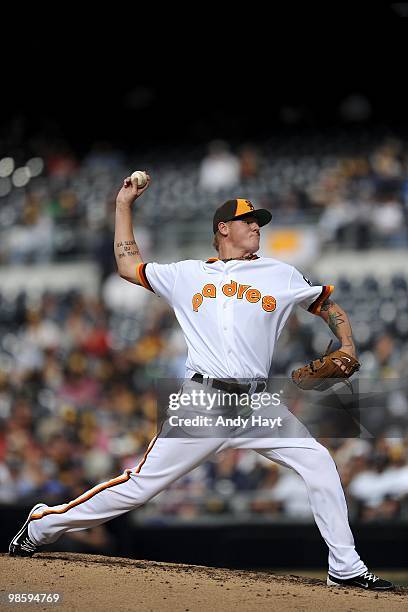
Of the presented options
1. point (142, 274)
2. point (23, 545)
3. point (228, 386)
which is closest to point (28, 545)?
point (23, 545)

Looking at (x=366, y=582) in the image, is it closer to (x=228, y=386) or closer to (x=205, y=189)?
(x=228, y=386)

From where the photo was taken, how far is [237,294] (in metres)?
3.87

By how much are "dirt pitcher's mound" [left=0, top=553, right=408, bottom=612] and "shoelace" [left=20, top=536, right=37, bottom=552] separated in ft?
0.15

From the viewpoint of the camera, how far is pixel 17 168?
584 inches

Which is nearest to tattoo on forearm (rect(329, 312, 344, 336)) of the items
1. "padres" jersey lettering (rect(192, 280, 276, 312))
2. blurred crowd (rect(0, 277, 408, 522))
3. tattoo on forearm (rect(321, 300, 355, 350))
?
tattoo on forearm (rect(321, 300, 355, 350))

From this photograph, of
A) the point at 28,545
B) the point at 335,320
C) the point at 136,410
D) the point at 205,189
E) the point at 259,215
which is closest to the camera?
the point at 335,320

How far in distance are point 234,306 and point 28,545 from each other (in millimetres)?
1353

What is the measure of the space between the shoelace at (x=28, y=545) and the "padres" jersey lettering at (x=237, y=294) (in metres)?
1.22

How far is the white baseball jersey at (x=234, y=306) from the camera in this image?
383 centimetres

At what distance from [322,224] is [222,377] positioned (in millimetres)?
7213

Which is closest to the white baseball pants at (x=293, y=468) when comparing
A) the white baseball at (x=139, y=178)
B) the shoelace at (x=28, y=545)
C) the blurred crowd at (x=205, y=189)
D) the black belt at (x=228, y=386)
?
the black belt at (x=228, y=386)

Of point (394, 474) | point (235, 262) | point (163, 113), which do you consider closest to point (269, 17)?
point (163, 113)

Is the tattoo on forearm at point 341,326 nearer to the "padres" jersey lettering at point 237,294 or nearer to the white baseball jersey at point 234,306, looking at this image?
the white baseball jersey at point 234,306

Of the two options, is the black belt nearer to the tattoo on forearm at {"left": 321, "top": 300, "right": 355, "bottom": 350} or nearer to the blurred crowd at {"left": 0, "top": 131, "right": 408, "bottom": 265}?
the tattoo on forearm at {"left": 321, "top": 300, "right": 355, "bottom": 350}
